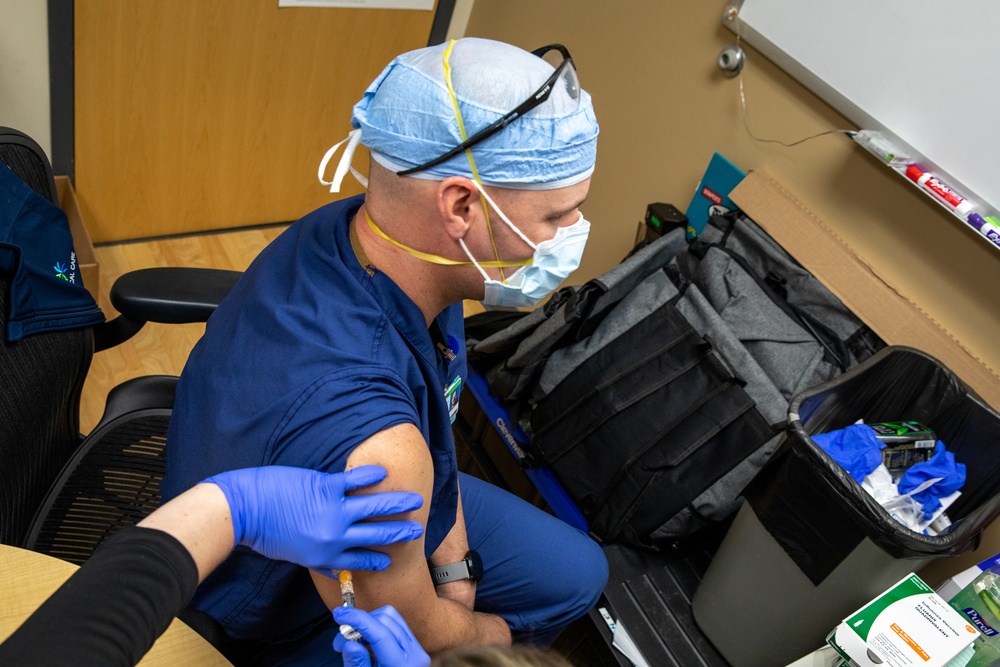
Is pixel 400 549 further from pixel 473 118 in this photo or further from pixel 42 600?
pixel 473 118

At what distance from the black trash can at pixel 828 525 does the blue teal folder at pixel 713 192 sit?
22.8 inches

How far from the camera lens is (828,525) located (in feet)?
4.33

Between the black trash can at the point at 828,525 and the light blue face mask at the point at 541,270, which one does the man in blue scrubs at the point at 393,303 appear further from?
the black trash can at the point at 828,525

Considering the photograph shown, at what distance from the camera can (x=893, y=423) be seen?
151cm

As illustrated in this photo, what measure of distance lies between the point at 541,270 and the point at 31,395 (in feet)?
2.51

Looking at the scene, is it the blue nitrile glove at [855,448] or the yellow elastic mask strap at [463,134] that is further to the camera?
the blue nitrile glove at [855,448]

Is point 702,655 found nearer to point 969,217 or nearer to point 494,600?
point 494,600

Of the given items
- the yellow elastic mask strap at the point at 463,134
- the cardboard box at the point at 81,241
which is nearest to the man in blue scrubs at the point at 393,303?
the yellow elastic mask strap at the point at 463,134

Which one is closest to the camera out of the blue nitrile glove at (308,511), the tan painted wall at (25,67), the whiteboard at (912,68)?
the blue nitrile glove at (308,511)

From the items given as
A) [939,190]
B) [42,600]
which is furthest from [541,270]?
[939,190]

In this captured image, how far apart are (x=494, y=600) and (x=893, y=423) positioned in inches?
32.5

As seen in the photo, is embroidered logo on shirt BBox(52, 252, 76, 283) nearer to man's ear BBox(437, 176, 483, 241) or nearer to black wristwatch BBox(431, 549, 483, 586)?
man's ear BBox(437, 176, 483, 241)

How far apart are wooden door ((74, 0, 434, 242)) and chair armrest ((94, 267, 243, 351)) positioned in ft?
3.11

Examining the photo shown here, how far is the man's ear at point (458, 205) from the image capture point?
39.4 inches
